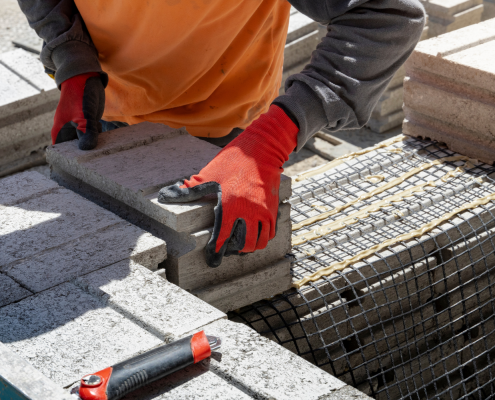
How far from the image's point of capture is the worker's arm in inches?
113

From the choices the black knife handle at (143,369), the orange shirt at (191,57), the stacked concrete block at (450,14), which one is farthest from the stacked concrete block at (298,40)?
the black knife handle at (143,369)

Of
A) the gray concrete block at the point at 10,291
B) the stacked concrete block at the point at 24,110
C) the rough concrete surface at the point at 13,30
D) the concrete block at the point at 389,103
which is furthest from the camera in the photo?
the rough concrete surface at the point at 13,30

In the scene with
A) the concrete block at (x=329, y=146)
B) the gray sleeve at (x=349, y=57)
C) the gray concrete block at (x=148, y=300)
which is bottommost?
the concrete block at (x=329, y=146)

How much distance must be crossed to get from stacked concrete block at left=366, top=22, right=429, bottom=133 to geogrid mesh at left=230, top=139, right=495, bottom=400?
8.79ft

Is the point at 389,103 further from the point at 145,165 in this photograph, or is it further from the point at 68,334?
the point at 68,334

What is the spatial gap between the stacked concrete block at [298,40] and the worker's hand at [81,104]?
3.63m

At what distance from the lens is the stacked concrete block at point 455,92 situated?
3.53 metres

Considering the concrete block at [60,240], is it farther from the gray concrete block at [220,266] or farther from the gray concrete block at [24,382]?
the gray concrete block at [24,382]

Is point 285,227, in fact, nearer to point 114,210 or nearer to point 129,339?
point 114,210

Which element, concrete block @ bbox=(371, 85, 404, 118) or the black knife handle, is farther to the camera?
concrete block @ bbox=(371, 85, 404, 118)

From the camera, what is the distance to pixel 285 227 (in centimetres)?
261

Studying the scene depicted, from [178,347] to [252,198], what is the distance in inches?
27.3

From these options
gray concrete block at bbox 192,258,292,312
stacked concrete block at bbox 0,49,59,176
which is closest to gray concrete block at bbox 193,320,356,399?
gray concrete block at bbox 192,258,292,312

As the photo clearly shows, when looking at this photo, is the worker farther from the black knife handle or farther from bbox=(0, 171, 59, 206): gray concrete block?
the black knife handle
